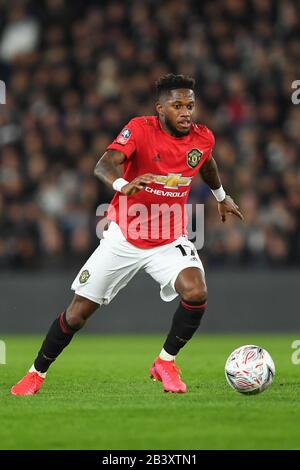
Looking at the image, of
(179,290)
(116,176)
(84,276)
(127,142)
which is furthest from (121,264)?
(127,142)

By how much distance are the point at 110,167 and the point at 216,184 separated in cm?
125

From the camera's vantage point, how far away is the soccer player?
7.95 meters

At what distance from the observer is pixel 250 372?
7734mm

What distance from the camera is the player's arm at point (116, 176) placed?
723 cm

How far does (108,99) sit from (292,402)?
954cm

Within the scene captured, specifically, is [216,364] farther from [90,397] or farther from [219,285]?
[219,285]

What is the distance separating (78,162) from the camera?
611 inches

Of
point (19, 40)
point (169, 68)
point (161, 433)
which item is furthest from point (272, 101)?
point (161, 433)

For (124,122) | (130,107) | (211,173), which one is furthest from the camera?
Answer: (130,107)

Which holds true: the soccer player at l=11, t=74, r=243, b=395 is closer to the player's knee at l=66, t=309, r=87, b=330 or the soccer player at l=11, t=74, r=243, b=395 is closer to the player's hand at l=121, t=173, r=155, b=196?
the player's knee at l=66, t=309, r=87, b=330

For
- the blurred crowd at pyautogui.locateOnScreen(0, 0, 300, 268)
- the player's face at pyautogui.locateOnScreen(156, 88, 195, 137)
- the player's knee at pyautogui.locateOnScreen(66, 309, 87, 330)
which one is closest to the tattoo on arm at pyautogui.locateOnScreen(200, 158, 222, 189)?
the player's face at pyautogui.locateOnScreen(156, 88, 195, 137)

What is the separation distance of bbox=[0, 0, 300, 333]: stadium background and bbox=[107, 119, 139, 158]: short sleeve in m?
6.49

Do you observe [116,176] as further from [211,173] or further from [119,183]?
[211,173]

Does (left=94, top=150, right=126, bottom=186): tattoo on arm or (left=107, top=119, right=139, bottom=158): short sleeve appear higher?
(left=107, top=119, right=139, bottom=158): short sleeve
